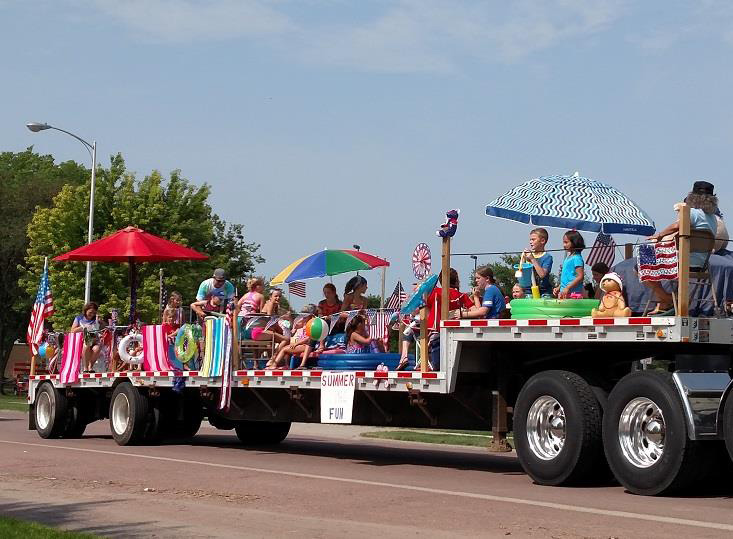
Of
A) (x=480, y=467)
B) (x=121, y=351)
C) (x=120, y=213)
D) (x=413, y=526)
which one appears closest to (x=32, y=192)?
(x=120, y=213)

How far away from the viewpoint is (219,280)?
18359 mm

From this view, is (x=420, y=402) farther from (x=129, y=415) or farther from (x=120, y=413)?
(x=120, y=413)

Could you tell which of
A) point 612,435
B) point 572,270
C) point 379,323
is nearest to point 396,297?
point 379,323

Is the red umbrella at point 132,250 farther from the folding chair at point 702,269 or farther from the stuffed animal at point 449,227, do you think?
the folding chair at point 702,269

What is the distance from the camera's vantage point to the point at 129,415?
18484mm

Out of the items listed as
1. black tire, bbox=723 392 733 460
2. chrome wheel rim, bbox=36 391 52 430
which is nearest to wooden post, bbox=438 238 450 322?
black tire, bbox=723 392 733 460

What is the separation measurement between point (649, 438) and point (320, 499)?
2.95 m

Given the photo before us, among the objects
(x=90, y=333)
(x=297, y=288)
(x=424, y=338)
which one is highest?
(x=297, y=288)

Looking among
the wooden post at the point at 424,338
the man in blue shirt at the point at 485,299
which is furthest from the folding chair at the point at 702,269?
the wooden post at the point at 424,338

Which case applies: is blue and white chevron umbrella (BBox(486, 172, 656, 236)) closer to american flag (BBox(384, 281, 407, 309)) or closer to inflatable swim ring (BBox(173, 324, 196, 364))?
american flag (BBox(384, 281, 407, 309))

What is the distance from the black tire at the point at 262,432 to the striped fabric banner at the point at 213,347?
2012 mm

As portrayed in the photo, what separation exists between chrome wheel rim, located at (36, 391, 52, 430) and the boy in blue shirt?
10360 millimetres

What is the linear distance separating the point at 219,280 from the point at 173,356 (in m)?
1.29

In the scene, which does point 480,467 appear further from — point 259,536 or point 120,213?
point 120,213
